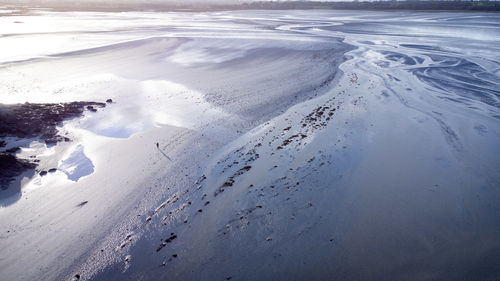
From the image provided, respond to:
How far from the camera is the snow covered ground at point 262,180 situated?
17.4 ft

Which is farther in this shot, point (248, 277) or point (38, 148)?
point (38, 148)

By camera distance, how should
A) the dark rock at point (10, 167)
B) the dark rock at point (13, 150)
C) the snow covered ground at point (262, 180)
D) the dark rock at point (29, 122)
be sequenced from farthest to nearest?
1. the dark rock at point (13, 150)
2. the dark rock at point (29, 122)
3. the dark rock at point (10, 167)
4. the snow covered ground at point (262, 180)

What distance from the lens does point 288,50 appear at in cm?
2288

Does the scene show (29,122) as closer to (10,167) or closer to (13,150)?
(13,150)

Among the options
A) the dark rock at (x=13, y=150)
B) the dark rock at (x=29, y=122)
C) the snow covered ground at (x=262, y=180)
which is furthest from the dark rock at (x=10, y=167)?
the dark rock at (x=13, y=150)

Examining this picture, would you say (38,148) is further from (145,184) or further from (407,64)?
(407,64)

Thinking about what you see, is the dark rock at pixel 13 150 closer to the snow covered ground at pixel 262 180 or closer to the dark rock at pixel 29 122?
the dark rock at pixel 29 122

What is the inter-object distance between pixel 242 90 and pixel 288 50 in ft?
34.7

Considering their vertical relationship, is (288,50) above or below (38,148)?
above

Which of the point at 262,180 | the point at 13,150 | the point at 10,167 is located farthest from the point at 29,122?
the point at 262,180

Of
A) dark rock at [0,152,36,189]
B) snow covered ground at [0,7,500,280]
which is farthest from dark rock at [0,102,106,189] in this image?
snow covered ground at [0,7,500,280]

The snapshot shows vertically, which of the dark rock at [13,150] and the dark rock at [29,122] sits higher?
the dark rock at [29,122]

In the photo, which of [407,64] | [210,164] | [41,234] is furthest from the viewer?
[407,64]

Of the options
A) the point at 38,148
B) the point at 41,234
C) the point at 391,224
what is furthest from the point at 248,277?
the point at 38,148
